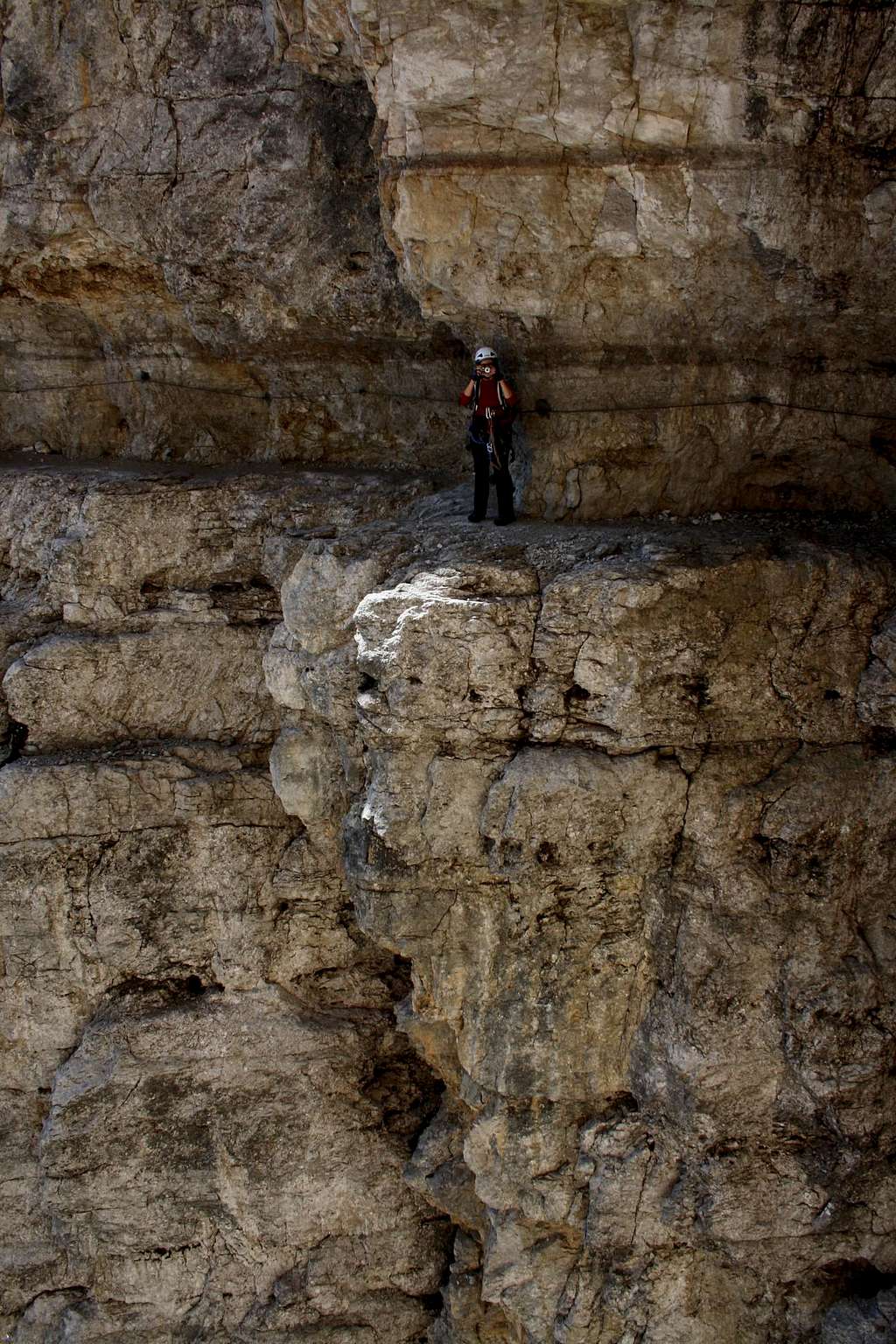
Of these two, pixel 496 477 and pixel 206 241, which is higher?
pixel 206 241

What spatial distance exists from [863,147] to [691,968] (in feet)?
13.6

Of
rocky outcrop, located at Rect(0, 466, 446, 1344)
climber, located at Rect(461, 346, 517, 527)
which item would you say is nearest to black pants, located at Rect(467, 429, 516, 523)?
climber, located at Rect(461, 346, 517, 527)

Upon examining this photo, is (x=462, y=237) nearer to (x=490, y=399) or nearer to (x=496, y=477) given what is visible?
(x=490, y=399)

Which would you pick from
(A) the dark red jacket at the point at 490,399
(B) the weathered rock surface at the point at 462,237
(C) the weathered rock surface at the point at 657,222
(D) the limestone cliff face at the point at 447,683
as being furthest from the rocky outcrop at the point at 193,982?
(C) the weathered rock surface at the point at 657,222

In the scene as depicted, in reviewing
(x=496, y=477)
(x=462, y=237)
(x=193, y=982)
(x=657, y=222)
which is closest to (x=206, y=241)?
(x=462, y=237)

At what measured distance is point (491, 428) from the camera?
750 centimetres

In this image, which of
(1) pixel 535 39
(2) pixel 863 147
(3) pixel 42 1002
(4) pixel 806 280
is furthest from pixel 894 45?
(3) pixel 42 1002

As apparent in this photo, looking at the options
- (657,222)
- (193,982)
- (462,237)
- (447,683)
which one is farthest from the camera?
(193,982)

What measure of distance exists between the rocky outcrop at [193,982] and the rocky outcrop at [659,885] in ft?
5.09

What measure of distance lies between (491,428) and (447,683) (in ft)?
4.86

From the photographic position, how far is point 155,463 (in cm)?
969

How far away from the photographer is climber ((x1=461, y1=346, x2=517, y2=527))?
743 centimetres

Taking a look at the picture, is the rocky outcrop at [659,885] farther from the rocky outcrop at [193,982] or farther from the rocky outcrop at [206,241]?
the rocky outcrop at [206,241]

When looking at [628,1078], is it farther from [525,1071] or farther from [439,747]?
[439,747]
